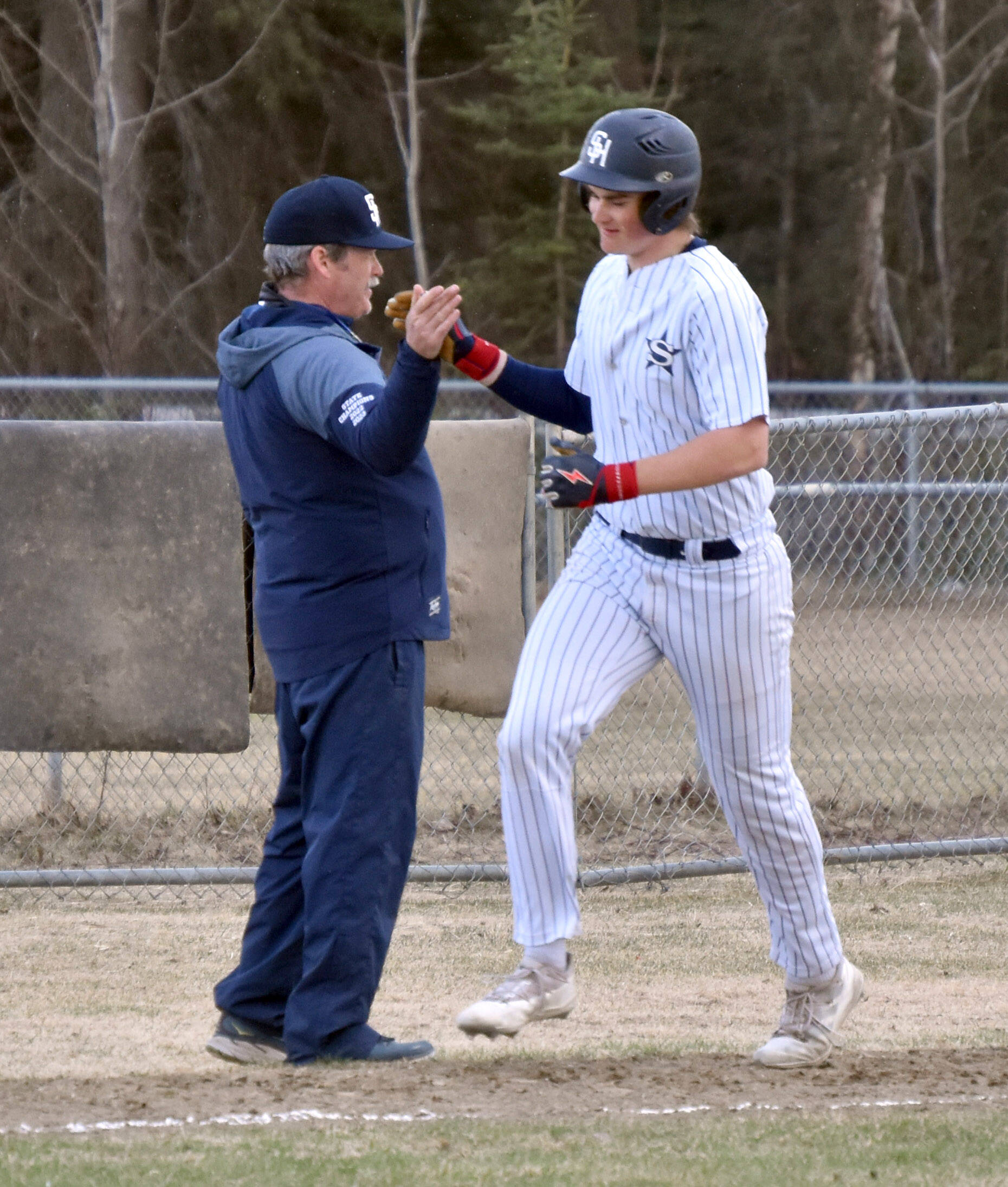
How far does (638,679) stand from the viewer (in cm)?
416

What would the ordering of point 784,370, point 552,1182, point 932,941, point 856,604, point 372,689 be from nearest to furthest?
point 552,1182 → point 372,689 → point 932,941 → point 856,604 → point 784,370

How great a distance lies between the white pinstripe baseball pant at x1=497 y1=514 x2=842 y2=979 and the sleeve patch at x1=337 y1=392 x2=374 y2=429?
0.58 meters

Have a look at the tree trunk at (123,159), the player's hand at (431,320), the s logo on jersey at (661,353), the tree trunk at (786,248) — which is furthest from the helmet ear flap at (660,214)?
the tree trunk at (786,248)

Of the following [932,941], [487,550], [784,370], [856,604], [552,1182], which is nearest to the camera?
[552,1182]

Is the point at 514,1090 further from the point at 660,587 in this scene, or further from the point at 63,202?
the point at 63,202

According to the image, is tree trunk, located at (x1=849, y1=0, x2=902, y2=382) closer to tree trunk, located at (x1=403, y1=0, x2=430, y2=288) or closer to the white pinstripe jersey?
tree trunk, located at (x1=403, y1=0, x2=430, y2=288)

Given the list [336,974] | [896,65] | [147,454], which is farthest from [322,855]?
[896,65]

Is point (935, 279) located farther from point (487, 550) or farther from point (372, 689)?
point (372, 689)

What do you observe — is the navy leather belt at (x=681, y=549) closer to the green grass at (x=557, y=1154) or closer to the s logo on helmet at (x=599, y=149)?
the s logo on helmet at (x=599, y=149)

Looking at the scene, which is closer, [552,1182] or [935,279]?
[552,1182]

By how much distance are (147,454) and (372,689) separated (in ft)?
8.50

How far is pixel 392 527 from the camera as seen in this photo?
428cm

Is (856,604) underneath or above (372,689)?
underneath

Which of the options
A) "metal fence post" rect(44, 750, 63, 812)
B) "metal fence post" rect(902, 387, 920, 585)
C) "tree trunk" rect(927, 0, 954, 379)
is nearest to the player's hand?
"metal fence post" rect(44, 750, 63, 812)
